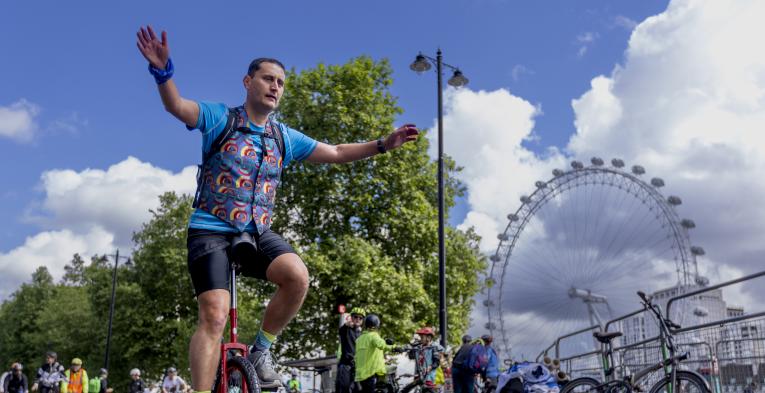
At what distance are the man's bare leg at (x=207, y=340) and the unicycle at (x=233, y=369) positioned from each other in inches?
3.9

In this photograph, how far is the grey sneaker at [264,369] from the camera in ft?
12.4

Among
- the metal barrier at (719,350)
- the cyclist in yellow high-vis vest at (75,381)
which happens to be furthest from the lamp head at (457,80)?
the cyclist in yellow high-vis vest at (75,381)

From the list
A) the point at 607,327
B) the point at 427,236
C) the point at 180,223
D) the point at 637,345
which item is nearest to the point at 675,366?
the point at 637,345

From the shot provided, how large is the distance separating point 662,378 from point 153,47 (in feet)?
18.9

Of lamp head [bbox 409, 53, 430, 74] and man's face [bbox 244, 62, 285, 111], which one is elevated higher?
lamp head [bbox 409, 53, 430, 74]

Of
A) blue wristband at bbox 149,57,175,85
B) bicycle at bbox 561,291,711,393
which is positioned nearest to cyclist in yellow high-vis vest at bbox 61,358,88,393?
bicycle at bbox 561,291,711,393

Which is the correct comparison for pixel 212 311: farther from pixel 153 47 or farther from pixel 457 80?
pixel 457 80

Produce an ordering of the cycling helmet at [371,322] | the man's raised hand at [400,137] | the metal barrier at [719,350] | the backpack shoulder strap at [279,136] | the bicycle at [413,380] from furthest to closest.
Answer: the bicycle at [413,380] < the cycling helmet at [371,322] < the metal barrier at [719,350] < the man's raised hand at [400,137] < the backpack shoulder strap at [279,136]

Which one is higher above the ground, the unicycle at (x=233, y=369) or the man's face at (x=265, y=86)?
the man's face at (x=265, y=86)

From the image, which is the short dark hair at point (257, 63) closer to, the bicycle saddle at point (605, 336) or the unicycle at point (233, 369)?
the unicycle at point (233, 369)

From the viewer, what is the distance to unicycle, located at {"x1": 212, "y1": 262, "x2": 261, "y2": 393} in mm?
3625

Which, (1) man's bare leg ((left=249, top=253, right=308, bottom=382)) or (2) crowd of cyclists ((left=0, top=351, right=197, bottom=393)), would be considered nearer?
(1) man's bare leg ((left=249, top=253, right=308, bottom=382))

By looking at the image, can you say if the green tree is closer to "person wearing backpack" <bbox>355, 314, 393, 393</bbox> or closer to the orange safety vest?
the orange safety vest

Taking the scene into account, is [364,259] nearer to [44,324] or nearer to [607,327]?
[607,327]
